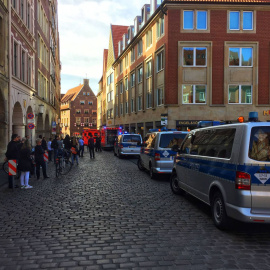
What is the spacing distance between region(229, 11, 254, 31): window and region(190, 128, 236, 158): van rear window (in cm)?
2344

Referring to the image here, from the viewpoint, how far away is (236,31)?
28.3m

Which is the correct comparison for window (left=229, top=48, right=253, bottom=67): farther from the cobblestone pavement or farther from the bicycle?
the cobblestone pavement

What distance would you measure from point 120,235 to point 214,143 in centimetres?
258

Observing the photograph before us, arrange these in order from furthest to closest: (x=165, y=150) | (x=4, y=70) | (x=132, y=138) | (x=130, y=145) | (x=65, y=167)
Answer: (x=132, y=138) < (x=130, y=145) < (x=4, y=70) < (x=65, y=167) < (x=165, y=150)

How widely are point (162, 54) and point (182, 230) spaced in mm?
26077

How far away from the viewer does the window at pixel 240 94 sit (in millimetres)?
28531

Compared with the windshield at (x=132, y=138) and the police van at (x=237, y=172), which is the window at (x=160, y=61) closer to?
the windshield at (x=132, y=138)

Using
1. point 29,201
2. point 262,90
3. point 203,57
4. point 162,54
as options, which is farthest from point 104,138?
point 29,201

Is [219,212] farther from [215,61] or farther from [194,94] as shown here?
[215,61]

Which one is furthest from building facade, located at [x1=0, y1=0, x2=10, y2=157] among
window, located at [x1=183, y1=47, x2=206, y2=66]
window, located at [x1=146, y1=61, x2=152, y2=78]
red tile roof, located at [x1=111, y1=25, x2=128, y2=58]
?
red tile roof, located at [x1=111, y1=25, x2=128, y2=58]

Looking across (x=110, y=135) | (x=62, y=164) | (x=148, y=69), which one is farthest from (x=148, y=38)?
(x=62, y=164)

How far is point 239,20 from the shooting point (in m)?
28.4

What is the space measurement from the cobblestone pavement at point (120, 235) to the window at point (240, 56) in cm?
2227

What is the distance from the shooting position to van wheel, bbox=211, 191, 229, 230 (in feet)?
18.8
